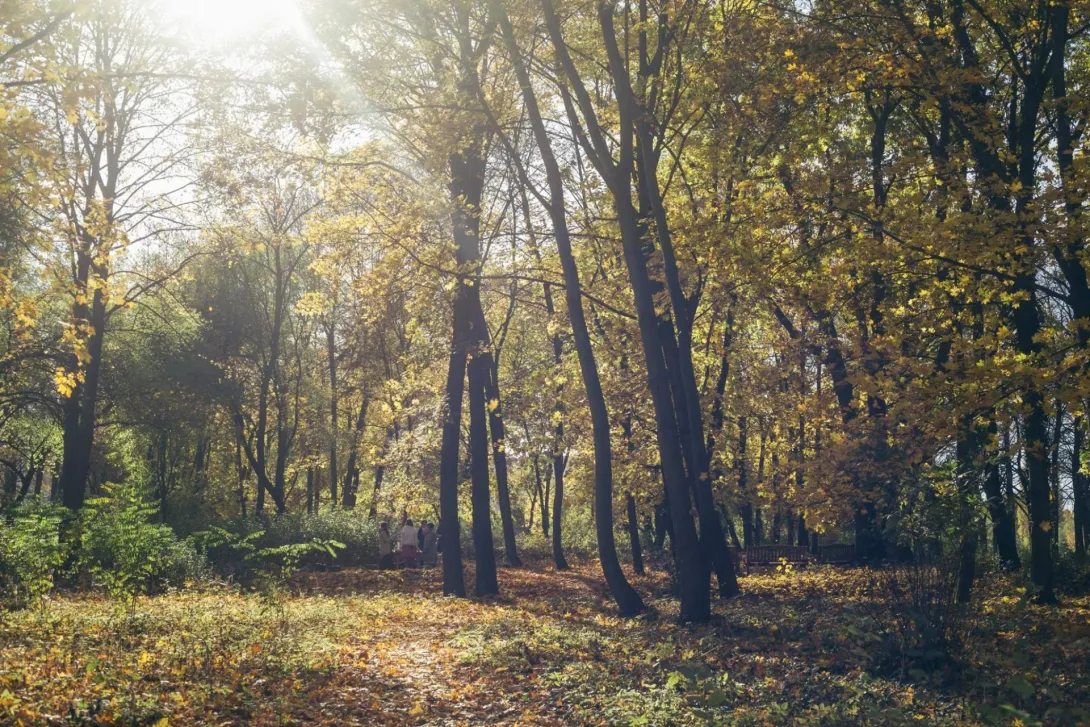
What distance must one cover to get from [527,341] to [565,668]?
25.0 meters

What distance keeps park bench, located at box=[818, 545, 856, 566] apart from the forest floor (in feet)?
36.1

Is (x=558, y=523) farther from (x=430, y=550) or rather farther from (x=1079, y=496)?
(x=1079, y=496)

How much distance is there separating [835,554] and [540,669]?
18447mm

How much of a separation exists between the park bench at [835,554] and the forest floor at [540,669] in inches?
434

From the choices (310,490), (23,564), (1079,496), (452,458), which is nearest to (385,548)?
(452,458)

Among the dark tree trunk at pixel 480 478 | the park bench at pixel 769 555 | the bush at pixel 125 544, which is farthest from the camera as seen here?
the park bench at pixel 769 555

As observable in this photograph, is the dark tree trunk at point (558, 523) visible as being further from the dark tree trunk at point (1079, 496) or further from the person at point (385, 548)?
the dark tree trunk at point (1079, 496)

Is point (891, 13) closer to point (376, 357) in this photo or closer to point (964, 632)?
point (964, 632)

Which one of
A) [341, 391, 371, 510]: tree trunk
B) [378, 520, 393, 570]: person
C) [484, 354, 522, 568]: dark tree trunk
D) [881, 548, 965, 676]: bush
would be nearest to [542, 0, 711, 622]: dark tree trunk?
[881, 548, 965, 676]: bush

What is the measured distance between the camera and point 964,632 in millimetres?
9703

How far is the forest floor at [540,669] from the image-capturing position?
7195 mm

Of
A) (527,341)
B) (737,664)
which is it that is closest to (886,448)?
(737,664)

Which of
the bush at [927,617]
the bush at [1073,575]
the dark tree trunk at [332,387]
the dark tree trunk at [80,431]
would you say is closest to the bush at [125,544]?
the dark tree trunk at [80,431]

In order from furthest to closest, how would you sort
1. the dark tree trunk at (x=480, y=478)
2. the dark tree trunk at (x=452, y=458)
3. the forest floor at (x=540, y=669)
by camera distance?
the dark tree trunk at (x=480, y=478), the dark tree trunk at (x=452, y=458), the forest floor at (x=540, y=669)
